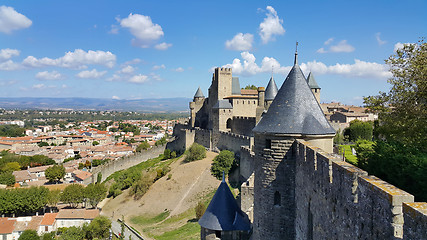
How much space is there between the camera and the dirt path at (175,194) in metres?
30.6

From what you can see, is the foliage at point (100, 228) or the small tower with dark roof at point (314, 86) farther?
the small tower with dark roof at point (314, 86)

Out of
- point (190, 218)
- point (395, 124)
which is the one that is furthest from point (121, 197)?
point (395, 124)

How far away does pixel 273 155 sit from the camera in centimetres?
920

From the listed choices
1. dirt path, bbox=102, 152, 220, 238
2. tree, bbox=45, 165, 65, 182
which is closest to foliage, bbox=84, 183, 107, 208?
dirt path, bbox=102, 152, 220, 238

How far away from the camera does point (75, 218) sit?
38.3 metres

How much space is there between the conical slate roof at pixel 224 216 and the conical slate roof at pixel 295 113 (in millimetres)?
4009

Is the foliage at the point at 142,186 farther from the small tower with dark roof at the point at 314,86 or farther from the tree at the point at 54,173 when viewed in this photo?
the small tower with dark roof at the point at 314,86

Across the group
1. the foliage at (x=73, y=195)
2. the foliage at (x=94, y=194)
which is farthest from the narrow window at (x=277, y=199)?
the foliage at (x=73, y=195)

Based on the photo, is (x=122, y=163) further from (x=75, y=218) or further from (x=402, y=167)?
(x=402, y=167)

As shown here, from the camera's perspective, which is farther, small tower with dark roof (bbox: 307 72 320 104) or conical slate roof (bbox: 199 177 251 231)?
small tower with dark roof (bbox: 307 72 320 104)

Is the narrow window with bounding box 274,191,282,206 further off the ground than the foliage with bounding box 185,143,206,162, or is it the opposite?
the narrow window with bounding box 274,191,282,206

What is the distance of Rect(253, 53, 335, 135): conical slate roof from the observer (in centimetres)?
898

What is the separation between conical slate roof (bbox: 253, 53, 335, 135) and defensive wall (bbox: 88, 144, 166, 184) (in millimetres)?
47699

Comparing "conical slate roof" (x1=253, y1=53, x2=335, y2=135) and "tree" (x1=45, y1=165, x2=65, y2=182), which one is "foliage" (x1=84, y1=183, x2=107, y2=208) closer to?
"tree" (x1=45, y1=165, x2=65, y2=182)
